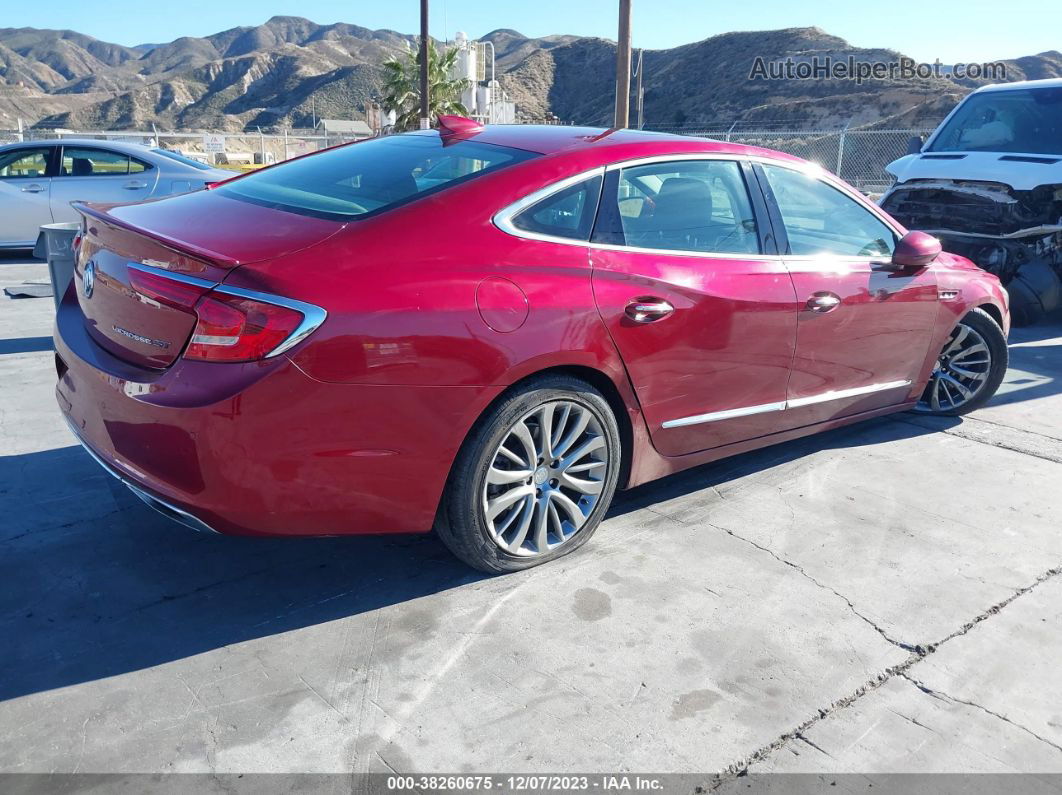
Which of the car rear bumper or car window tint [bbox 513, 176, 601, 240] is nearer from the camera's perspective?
the car rear bumper

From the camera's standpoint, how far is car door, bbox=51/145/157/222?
33.6 feet

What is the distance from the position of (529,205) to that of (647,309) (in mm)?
615

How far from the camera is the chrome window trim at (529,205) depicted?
3.11 m

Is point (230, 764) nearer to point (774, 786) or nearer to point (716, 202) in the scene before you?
point (774, 786)

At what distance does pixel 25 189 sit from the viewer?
403 inches

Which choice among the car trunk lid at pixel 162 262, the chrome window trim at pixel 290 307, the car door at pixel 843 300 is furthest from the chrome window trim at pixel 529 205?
the car door at pixel 843 300

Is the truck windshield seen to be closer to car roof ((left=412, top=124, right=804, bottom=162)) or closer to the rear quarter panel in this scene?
car roof ((left=412, top=124, right=804, bottom=162))

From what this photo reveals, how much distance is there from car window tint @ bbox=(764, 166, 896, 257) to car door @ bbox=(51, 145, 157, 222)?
837 cm

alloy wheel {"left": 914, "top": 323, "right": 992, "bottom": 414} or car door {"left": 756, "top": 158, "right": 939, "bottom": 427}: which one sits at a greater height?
car door {"left": 756, "top": 158, "right": 939, "bottom": 427}

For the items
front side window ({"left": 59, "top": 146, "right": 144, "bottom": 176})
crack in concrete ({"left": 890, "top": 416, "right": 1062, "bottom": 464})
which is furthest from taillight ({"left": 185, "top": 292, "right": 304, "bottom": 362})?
front side window ({"left": 59, "top": 146, "right": 144, "bottom": 176})

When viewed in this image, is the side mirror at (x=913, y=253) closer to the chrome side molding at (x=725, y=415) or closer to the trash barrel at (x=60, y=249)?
the chrome side molding at (x=725, y=415)

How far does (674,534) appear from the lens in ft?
12.3

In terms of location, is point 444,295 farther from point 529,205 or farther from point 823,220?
point 823,220

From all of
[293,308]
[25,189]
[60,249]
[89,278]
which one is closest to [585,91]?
[25,189]
